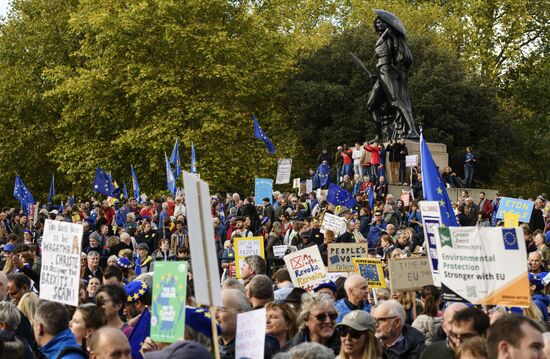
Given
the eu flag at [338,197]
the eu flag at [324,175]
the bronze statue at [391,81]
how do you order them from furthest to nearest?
the eu flag at [324,175] → the bronze statue at [391,81] → the eu flag at [338,197]

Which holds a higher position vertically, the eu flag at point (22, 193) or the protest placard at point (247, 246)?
the eu flag at point (22, 193)

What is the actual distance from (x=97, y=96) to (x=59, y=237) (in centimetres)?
3682

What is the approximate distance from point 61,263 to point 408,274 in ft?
11.1

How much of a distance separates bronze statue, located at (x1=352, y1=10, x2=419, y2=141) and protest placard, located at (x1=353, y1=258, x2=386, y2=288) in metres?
20.1

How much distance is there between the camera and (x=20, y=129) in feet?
161

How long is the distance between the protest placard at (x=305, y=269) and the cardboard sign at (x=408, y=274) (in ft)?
6.49

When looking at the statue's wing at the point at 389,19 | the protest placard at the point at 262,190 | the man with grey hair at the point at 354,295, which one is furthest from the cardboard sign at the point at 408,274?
the statue's wing at the point at 389,19

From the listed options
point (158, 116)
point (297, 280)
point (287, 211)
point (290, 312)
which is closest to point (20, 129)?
point (158, 116)

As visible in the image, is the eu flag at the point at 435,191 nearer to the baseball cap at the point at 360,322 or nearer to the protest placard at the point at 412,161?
the baseball cap at the point at 360,322

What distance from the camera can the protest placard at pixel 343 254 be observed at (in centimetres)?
1479

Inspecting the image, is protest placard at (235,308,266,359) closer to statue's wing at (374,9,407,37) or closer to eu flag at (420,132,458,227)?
eu flag at (420,132,458,227)

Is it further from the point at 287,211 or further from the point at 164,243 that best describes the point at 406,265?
the point at 287,211

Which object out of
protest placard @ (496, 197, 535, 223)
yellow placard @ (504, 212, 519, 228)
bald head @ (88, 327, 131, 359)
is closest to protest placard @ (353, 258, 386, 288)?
yellow placard @ (504, 212, 519, 228)

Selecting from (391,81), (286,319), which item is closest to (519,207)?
(286,319)
